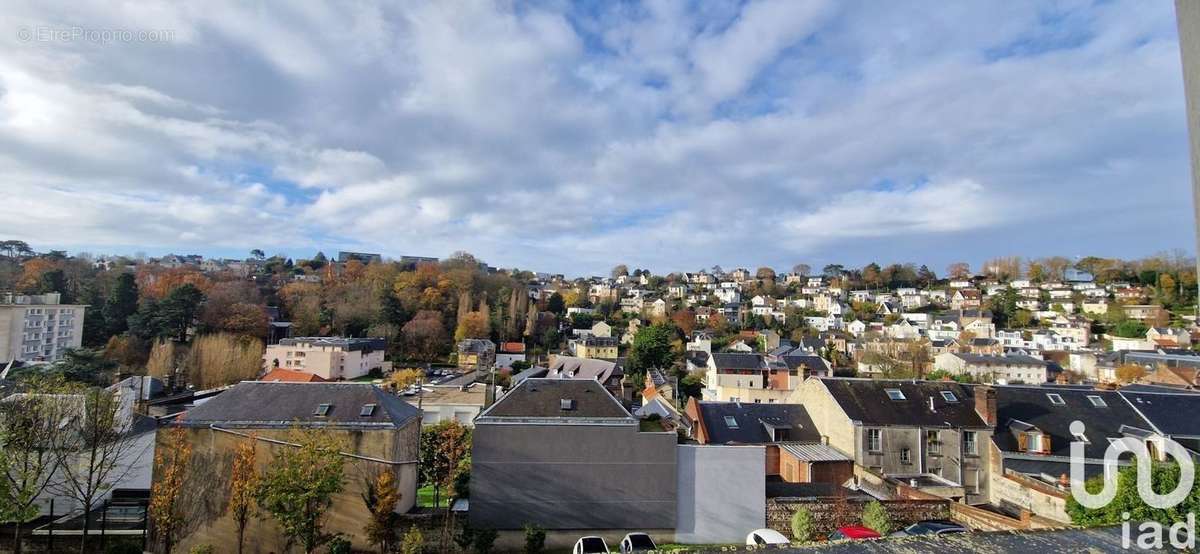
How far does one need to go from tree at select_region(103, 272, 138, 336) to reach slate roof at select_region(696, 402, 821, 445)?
60.0 metres

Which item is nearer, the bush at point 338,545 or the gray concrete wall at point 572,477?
the bush at point 338,545

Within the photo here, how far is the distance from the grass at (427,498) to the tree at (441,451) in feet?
1.14

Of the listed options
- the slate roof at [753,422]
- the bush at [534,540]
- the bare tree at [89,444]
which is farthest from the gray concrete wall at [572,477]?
the bare tree at [89,444]

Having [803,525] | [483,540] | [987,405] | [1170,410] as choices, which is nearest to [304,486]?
[483,540]

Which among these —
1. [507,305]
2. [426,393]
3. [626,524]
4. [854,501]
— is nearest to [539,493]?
[626,524]

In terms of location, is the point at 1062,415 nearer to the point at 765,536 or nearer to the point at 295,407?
the point at 765,536

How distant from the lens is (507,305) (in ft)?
247

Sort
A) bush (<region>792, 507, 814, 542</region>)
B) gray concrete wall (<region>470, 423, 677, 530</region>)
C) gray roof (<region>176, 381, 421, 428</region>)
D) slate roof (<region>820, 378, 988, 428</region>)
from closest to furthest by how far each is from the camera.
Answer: gray roof (<region>176, 381, 421, 428</region>) → bush (<region>792, 507, 814, 542</region>) → gray concrete wall (<region>470, 423, 677, 530</region>) → slate roof (<region>820, 378, 988, 428</region>)

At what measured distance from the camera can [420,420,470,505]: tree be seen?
20062 mm

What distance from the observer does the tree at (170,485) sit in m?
14.2

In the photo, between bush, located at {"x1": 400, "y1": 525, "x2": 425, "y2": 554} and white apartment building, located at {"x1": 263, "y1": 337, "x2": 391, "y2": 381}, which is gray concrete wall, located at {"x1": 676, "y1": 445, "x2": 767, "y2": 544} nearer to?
bush, located at {"x1": 400, "y1": 525, "x2": 425, "y2": 554}

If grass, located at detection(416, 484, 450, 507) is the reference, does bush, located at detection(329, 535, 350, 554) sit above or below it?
above

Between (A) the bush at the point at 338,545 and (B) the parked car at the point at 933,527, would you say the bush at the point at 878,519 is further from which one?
(A) the bush at the point at 338,545

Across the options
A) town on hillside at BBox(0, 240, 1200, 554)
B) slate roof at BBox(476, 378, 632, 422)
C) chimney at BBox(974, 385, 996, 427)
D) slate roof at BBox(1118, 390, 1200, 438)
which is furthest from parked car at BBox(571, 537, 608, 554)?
slate roof at BBox(1118, 390, 1200, 438)
